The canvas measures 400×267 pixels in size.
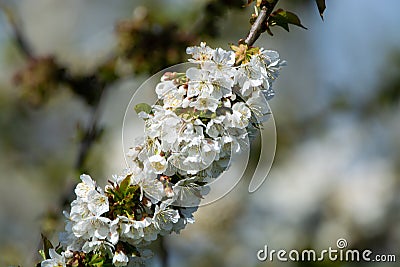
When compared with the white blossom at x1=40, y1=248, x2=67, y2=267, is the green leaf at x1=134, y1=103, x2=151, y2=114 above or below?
above

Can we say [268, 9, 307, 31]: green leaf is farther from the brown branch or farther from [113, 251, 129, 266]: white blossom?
[113, 251, 129, 266]: white blossom

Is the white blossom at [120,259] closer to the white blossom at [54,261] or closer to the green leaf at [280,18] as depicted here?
the white blossom at [54,261]

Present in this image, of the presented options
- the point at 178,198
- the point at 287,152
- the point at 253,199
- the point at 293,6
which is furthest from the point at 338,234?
the point at 178,198

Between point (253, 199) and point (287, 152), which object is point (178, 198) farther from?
point (287, 152)

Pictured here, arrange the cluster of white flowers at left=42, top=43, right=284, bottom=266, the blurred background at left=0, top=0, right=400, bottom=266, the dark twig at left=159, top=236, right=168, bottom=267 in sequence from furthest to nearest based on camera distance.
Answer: the blurred background at left=0, top=0, right=400, bottom=266, the dark twig at left=159, top=236, right=168, bottom=267, the cluster of white flowers at left=42, top=43, right=284, bottom=266

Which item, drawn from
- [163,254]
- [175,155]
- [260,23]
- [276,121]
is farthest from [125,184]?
[276,121]

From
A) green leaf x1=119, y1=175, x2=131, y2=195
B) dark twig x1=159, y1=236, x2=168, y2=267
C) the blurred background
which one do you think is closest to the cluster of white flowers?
green leaf x1=119, y1=175, x2=131, y2=195

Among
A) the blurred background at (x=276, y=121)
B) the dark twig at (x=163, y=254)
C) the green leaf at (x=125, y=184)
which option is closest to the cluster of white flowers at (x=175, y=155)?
the green leaf at (x=125, y=184)

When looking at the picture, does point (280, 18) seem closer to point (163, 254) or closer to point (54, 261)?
point (54, 261)
